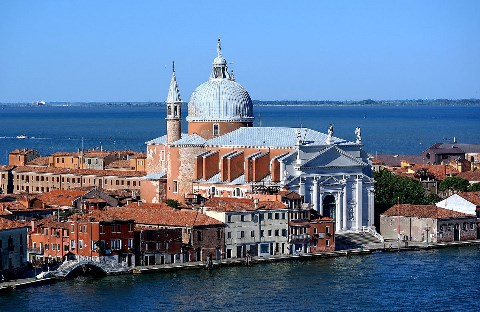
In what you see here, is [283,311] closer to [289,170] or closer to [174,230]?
[174,230]

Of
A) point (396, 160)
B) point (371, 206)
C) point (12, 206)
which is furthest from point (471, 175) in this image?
point (12, 206)

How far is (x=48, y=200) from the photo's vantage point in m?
45.1

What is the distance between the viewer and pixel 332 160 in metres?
45.5

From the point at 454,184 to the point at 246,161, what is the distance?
35.0ft

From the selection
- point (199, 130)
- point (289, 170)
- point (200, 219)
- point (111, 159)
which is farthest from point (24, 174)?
point (200, 219)

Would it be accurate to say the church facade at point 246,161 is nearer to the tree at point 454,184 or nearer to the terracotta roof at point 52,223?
the terracotta roof at point 52,223

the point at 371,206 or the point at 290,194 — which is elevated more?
the point at 290,194

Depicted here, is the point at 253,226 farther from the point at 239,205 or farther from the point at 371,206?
the point at 371,206

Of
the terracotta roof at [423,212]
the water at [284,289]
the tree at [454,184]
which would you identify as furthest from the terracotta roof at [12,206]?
the tree at [454,184]

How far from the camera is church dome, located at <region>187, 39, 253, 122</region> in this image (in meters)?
49.9

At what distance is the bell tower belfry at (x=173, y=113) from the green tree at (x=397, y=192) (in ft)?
22.7

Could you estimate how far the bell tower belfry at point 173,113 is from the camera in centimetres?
5044

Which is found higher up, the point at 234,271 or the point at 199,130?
the point at 199,130

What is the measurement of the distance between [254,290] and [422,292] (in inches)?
154
